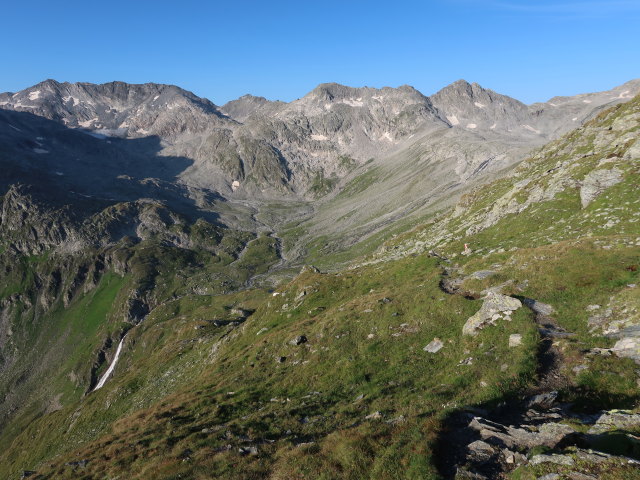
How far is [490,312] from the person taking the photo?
26.8 meters

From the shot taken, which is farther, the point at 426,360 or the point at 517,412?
the point at 426,360

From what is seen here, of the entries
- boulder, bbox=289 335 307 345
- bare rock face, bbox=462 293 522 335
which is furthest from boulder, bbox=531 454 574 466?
boulder, bbox=289 335 307 345

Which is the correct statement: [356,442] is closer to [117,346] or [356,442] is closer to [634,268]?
[634,268]

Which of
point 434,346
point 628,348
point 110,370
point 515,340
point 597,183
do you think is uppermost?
point 597,183

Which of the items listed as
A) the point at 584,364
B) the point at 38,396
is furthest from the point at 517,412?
the point at 38,396

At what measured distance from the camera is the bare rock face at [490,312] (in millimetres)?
26188

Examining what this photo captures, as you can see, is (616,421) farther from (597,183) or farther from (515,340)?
(597,183)

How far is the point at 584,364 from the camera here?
1955cm

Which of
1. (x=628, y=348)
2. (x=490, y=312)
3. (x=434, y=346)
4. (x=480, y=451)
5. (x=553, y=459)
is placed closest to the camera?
(x=553, y=459)

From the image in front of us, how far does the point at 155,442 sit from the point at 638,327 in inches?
1294

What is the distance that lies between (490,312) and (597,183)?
36632mm

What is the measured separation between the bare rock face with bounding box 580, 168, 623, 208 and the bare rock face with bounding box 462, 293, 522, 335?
3219cm

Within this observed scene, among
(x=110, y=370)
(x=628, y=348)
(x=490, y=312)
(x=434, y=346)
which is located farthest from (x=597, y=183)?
(x=110, y=370)

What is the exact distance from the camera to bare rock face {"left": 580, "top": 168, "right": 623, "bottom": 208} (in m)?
47.7
